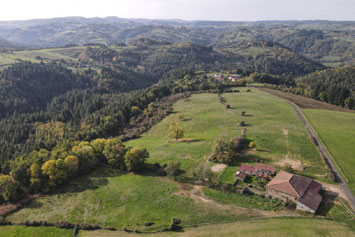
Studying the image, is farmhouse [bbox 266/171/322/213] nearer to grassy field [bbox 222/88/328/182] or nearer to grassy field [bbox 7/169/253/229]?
grassy field [bbox 222/88/328/182]

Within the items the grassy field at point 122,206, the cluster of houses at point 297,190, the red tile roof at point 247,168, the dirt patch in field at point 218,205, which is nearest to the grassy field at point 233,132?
the red tile roof at point 247,168

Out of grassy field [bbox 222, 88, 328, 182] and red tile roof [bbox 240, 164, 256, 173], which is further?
grassy field [bbox 222, 88, 328, 182]

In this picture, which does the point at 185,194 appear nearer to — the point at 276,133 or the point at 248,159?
the point at 248,159

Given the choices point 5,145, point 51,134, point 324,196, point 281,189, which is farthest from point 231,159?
point 5,145

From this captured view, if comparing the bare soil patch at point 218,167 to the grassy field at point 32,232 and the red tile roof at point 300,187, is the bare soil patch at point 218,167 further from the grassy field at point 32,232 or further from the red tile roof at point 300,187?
the grassy field at point 32,232

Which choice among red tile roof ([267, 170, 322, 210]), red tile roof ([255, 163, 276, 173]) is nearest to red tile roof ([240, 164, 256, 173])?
red tile roof ([255, 163, 276, 173])

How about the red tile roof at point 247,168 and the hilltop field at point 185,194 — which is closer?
the hilltop field at point 185,194

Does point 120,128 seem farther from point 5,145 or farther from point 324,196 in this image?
point 324,196
